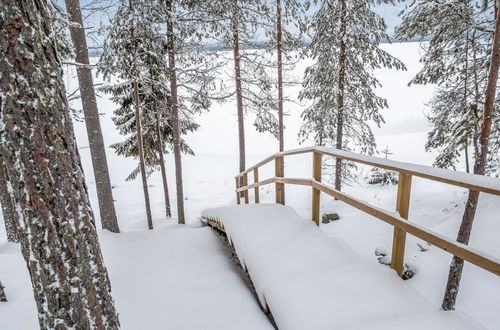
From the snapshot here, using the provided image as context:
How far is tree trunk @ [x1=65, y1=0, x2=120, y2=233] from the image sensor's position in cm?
534

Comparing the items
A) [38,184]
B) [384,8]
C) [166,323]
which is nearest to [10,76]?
[38,184]

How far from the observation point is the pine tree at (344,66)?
8.83 metres

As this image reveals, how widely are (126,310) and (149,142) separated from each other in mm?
8964

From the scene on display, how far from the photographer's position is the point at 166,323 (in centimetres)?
264

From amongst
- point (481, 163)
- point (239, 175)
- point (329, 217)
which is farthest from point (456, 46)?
point (239, 175)

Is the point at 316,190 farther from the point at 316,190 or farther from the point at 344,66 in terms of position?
the point at 344,66

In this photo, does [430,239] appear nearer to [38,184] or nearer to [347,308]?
[347,308]

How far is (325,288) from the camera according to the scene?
2426 millimetres

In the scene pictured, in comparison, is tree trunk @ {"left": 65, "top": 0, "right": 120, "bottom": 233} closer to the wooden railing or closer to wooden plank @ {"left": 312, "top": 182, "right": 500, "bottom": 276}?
the wooden railing

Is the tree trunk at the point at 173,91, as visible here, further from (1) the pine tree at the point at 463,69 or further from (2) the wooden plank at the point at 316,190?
(1) the pine tree at the point at 463,69

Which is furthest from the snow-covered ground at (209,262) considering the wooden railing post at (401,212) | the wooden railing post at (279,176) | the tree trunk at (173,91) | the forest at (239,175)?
the tree trunk at (173,91)

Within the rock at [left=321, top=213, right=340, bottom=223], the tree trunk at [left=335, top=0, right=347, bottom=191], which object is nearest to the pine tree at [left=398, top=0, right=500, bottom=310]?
the tree trunk at [left=335, top=0, right=347, bottom=191]

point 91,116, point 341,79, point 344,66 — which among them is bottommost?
point 91,116

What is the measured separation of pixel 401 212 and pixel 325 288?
0.94m
